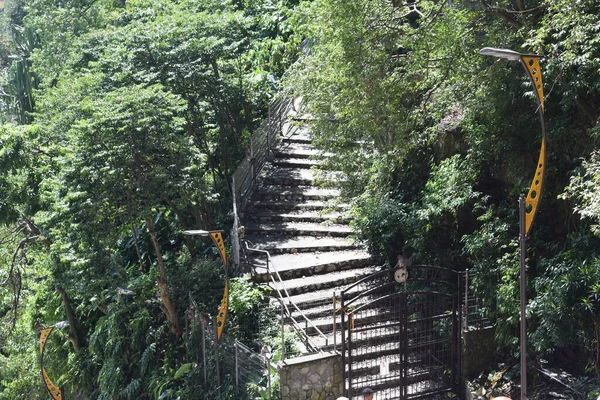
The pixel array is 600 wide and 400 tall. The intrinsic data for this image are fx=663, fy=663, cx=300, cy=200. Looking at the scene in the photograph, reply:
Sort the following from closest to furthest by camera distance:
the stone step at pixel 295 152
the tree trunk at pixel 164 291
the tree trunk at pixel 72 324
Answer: the tree trunk at pixel 164 291, the tree trunk at pixel 72 324, the stone step at pixel 295 152

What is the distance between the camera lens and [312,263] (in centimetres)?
1481

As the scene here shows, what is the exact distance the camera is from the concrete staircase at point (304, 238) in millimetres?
13502

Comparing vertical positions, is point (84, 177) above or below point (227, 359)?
above

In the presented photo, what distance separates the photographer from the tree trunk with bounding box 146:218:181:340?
13075 millimetres

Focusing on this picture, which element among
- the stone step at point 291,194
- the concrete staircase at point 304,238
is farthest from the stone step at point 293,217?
the stone step at point 291,194

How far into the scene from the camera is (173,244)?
18047 mm

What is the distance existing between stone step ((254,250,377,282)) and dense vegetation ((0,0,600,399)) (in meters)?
0.68

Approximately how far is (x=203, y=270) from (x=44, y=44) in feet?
53.9

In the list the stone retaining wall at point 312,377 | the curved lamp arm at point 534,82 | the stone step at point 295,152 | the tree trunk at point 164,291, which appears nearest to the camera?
the curved lamp arm at point 534,82

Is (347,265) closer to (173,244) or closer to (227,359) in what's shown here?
(227,359)

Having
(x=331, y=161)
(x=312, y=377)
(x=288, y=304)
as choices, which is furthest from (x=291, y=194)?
(x=312, y=377)

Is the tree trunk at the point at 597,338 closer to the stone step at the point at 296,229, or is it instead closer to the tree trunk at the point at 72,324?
the stone step at the point at 296,229

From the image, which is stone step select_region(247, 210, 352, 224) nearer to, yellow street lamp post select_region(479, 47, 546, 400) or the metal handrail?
the metal handrail

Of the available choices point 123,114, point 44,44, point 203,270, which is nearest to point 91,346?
point 203,270
